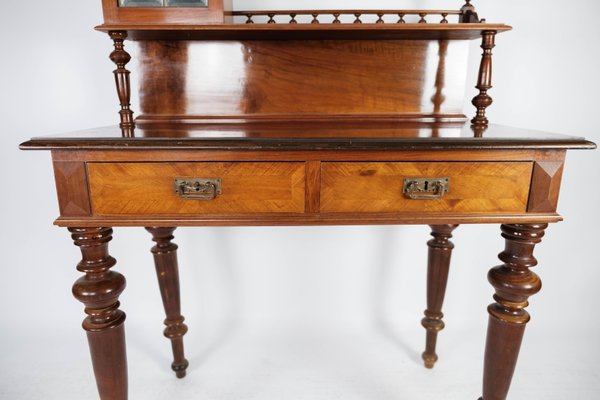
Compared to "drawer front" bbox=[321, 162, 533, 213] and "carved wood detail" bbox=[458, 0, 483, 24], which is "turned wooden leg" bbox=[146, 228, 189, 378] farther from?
"carved wood detail" bbox=[458, 0, 483, 24]

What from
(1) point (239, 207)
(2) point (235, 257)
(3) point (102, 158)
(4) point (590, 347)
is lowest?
(4) point (590, 347)

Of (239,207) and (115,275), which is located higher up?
(239,207)

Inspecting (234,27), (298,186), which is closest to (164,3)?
(234,27)

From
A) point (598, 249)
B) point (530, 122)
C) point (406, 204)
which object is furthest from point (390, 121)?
point (598, 249)

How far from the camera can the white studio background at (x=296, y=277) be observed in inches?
67.8

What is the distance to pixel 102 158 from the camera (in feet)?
3.29

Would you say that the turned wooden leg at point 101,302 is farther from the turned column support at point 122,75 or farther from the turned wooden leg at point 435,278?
the turned wooden leg at point 435,278

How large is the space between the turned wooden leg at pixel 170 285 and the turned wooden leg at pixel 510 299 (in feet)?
3.67

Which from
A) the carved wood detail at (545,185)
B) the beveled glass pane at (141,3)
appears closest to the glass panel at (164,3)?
the beveled glass pane at (141,3)

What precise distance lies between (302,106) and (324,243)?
30.7 inches

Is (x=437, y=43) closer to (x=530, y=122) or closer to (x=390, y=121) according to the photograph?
(x=390, y=121)

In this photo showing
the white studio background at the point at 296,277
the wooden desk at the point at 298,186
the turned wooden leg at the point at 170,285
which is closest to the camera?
the wooden desk at the point at 298,186

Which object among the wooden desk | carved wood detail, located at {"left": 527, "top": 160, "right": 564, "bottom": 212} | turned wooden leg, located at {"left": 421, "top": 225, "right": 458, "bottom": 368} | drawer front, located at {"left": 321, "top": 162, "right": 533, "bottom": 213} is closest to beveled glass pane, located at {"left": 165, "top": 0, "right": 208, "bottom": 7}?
the wooden desk

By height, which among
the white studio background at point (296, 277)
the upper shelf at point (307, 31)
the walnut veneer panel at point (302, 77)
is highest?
the upper shelf at point (307, 31)
